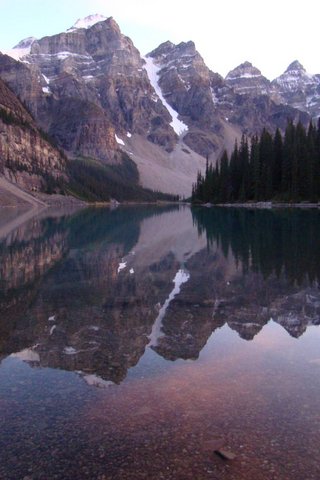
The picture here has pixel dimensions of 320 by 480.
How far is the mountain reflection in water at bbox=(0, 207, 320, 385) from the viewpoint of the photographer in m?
12.2

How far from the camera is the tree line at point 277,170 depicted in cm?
10146

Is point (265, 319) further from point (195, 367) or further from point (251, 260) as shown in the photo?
point (251, 260)

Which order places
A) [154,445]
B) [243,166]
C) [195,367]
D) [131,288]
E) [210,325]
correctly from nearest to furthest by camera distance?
[154,445]
[195,367]
[210,325]
[131,288]
[243,166]

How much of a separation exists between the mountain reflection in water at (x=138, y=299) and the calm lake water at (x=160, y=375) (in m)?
0.07

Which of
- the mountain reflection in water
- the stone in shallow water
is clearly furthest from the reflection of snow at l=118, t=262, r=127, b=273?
the stone in shallow water

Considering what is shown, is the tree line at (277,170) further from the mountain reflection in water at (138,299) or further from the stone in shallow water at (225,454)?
the stone in shallow water at (225,454)

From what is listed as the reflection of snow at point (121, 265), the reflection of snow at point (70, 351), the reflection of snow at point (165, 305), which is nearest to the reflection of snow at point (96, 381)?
the reflection of snow at point (70, 351)

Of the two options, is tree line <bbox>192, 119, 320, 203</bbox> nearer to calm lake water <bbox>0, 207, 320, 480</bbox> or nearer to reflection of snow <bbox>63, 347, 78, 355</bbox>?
calm lake water <bbox>0, 207, 320, 480</bbox>

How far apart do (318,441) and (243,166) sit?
12784cm

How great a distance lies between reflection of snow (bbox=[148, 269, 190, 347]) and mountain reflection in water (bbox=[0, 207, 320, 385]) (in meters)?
0.03

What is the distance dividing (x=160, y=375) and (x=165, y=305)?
6510 mm

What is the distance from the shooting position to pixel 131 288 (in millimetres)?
19984

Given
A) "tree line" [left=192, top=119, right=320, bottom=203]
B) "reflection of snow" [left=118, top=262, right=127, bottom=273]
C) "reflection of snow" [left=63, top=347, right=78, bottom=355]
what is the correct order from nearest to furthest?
"reflection of snow" [left=63, top=347, right=78, bottom=355] < "reflection of snow" [left=118, top=262, right=127, bottom=273] < "tree line" [left=192, top=119, right=320, bottom=203]

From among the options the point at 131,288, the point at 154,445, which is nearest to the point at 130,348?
the point at 154,445
